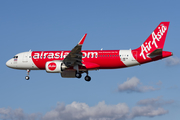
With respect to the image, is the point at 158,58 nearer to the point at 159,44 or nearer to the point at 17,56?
the point at 159,44

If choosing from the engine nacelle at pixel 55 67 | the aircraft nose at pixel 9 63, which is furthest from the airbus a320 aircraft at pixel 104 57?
the aircraft nose at pixel 9 63

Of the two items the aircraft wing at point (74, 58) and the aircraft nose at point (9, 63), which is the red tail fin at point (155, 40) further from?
the aircraft nose at point (9, 63)

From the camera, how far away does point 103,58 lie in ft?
166

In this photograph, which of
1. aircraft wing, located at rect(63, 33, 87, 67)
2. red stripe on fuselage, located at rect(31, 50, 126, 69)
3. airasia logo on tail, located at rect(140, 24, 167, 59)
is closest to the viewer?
aircraft wing, located at rect(63, 33, 87, 67)

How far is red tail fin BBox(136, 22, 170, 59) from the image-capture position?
5081 centimetres

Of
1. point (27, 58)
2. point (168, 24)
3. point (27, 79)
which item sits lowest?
point (27, 79)

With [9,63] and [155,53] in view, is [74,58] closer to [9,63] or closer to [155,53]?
[155,53]

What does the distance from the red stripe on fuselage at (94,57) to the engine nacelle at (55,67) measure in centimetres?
289

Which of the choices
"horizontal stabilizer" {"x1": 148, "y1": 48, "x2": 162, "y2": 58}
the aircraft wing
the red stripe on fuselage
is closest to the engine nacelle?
the aircraft wing

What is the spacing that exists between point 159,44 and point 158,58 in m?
3.08

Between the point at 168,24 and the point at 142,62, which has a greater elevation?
the point at 168,24

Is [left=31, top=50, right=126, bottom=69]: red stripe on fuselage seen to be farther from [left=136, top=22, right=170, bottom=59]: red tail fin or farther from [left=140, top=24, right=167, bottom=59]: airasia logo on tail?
[left=140, top=24, right=167, bottom=59]: airasia logo on tail

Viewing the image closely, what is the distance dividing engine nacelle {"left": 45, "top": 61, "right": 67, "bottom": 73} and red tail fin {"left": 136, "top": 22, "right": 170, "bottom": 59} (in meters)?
12.3

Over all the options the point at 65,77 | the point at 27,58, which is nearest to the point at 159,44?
the point at 65,77
